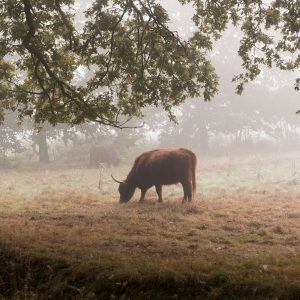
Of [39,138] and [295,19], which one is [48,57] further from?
[39,138]

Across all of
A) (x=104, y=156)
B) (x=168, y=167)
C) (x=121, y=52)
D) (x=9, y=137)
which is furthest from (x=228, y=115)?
(x=121, y=52)

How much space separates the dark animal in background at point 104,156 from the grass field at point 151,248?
52.5 ft

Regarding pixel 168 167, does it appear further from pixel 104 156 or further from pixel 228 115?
pixel 228 115

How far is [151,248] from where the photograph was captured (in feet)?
31.3

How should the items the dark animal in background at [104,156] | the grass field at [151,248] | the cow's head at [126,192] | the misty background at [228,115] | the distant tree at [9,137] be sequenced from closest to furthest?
1. the grass field at [151,248]
2. the cow's head at [126,192]
3. the dark animal in background at [104,156]
4. the distant tree at [9,137]
5. the misty background at [228,115]

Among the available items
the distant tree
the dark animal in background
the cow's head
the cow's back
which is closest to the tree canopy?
the cow's back

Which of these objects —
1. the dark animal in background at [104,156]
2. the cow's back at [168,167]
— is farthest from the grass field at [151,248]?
the dark animal in background at [104,156]

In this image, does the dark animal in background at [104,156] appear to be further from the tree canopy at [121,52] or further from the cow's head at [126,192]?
the tree canopy at [121,52]

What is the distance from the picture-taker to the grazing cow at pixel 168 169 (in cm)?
1645

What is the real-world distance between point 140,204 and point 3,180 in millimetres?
13219

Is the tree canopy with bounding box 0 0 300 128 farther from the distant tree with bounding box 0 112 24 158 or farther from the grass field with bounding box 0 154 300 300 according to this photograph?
the distant tree with bounding box 0 112 24 158

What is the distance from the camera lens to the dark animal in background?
3441 cm

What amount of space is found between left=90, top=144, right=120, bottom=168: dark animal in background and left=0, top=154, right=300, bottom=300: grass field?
15993 millimetres

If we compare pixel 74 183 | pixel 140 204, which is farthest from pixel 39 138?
pixel 140 204
